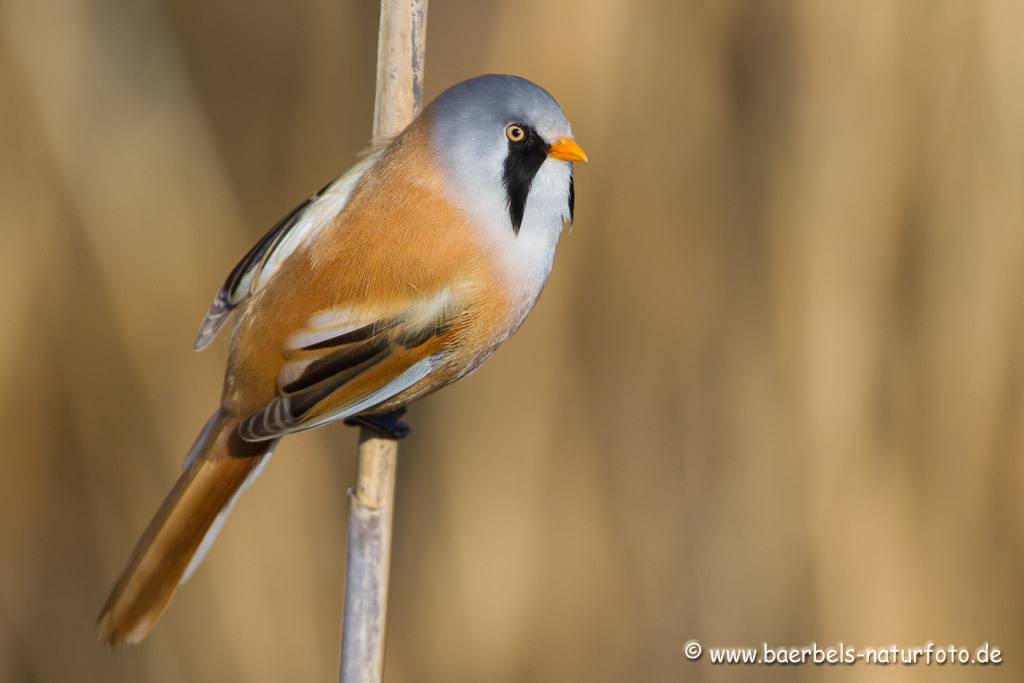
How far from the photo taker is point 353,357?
170 centimetres

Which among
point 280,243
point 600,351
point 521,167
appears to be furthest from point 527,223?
point 600,351

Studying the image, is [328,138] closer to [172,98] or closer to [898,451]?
[172,98]

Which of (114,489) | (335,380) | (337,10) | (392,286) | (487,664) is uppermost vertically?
(337,10)

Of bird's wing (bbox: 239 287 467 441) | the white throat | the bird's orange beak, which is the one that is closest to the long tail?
bird's wing (bbox: 239 287 467 441)

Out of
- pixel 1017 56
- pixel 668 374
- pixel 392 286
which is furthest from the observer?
pixel 668 374

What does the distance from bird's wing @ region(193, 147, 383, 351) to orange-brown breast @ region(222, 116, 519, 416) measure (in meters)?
0.06

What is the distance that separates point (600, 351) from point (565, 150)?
0.95 meters

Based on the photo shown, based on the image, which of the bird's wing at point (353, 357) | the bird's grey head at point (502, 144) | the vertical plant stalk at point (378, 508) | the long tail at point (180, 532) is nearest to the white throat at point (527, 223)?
the bird's grey head at point (502, 144)

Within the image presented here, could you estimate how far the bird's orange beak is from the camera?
1635mm

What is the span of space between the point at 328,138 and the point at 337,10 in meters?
0.33

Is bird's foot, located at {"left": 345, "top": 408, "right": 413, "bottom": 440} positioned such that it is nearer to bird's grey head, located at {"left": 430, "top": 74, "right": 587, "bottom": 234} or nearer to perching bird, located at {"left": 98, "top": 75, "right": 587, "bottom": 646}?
perching bird, located at {"left": 98, "top": 75, "right": 587, "bottom": 646}

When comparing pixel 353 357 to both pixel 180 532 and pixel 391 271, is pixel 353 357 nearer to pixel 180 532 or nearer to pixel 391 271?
pixel 391 271

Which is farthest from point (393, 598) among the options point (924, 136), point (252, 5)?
point (924, 136)

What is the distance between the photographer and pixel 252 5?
252 centimetres
